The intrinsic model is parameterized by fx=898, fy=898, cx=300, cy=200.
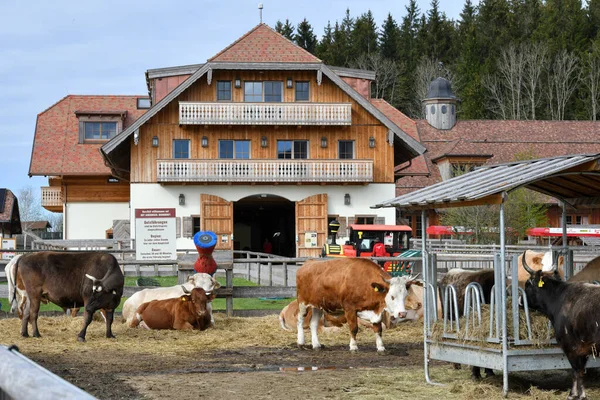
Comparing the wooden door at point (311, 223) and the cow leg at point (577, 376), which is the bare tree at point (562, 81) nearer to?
the wooden door at point (311, 223)

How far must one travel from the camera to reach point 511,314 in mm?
9484

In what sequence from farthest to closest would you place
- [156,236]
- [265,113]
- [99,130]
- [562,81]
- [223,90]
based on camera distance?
1. [562,81]
2. [99,130]
3. [223,90]
4. [265,113]
5. [156,236]

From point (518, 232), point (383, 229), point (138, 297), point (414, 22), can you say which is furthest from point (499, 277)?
point (414, 22)

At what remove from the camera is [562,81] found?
77.5 meters

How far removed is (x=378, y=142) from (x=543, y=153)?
18.8 metres

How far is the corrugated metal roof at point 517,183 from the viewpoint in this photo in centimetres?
939

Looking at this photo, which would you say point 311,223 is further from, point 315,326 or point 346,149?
point 315,326

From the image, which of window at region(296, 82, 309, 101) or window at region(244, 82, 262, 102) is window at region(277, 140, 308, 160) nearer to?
window at region(296, 82, 309, 101)

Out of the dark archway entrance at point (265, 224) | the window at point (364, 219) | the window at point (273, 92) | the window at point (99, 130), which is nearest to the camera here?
the window at point (273, 92)

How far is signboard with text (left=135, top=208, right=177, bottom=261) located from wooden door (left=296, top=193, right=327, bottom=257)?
19555 millimetres

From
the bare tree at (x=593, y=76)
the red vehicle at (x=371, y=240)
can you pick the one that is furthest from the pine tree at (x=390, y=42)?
the red vehicle at (x=371, y=240)

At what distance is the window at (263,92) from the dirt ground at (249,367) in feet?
82.0

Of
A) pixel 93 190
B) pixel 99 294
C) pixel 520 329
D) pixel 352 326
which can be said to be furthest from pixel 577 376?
pixel 93 190

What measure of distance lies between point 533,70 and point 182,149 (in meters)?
43.9
